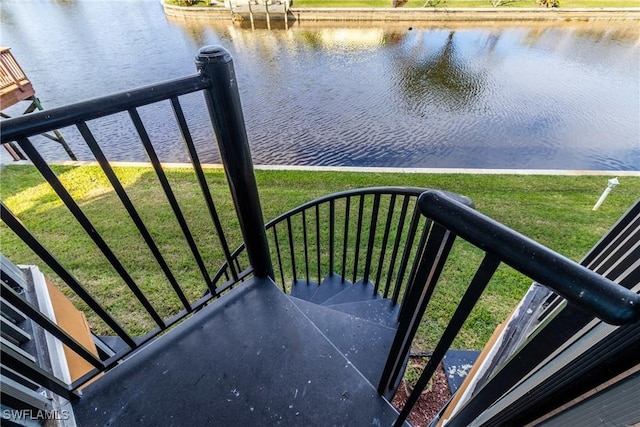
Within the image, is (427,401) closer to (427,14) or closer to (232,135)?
(232,135)

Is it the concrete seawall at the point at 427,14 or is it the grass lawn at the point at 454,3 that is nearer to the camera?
the concrete seawall at the point at 427,14

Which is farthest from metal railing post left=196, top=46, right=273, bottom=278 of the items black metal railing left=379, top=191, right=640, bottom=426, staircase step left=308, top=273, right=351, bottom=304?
staircase step left=308, top=273, right=351, bottom=304

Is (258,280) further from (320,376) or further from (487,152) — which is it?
(487,152)

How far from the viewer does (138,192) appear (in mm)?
5262

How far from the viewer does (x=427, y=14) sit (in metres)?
19.4

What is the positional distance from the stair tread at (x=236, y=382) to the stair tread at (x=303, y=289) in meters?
1.45

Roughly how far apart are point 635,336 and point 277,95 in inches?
461

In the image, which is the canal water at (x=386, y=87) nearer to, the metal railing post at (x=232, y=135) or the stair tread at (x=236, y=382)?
the metal railing post at (x=232, y=135)

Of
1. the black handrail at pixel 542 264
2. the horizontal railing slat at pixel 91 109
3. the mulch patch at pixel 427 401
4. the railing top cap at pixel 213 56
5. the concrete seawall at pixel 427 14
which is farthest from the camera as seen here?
the concrete seawall at pixel 427 14

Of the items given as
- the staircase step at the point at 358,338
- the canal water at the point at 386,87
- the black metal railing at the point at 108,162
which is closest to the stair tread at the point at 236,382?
the black metal railing at the point at 108,162

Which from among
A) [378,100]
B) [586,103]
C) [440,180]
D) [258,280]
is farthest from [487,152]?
[258,280]

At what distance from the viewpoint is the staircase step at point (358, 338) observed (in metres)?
1.55

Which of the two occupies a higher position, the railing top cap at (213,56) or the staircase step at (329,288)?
the railing top cap at (213,56)

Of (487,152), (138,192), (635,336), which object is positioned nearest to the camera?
(635,336)
